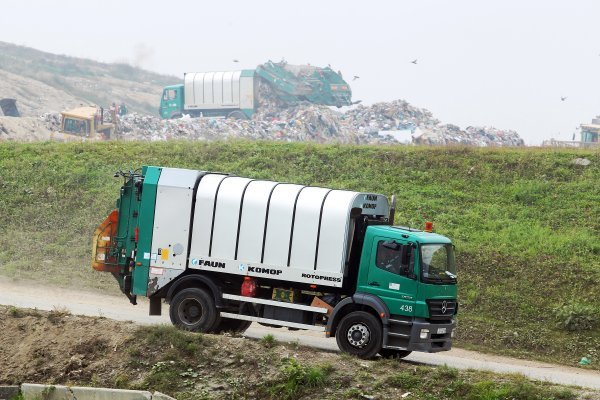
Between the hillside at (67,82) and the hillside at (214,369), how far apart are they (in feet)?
186

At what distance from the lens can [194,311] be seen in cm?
1753

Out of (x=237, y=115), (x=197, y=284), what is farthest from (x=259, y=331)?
(x=237, y=115)

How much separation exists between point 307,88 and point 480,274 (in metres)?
38.1

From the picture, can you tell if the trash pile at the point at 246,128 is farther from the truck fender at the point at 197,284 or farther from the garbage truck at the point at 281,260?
the truck fender at the point at 197,284

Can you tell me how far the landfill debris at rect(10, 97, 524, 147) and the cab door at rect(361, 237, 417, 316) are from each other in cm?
3367

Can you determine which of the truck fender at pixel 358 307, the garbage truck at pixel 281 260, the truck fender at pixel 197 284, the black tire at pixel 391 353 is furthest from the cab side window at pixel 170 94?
the black tire at pixel 391 353

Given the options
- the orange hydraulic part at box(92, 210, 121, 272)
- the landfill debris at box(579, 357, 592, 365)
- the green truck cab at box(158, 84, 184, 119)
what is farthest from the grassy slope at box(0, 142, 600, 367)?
the green truck cab at box(158, 84, 184, 119)

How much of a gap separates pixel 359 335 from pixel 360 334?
3cm

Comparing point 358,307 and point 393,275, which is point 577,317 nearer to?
point 393,275

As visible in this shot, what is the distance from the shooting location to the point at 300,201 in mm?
16922

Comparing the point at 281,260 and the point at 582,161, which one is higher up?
the point at 582,161

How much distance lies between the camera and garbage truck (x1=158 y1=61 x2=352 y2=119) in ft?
196

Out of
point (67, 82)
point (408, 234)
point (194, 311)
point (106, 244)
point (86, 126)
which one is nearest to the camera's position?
point (408, 234)

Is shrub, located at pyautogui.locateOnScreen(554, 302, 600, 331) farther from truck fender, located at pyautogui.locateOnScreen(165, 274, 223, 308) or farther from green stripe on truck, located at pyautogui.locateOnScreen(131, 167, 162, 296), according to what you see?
green stripe on truck, located at pyautogui.locateOnScreen(131, 167, 162, 296)
